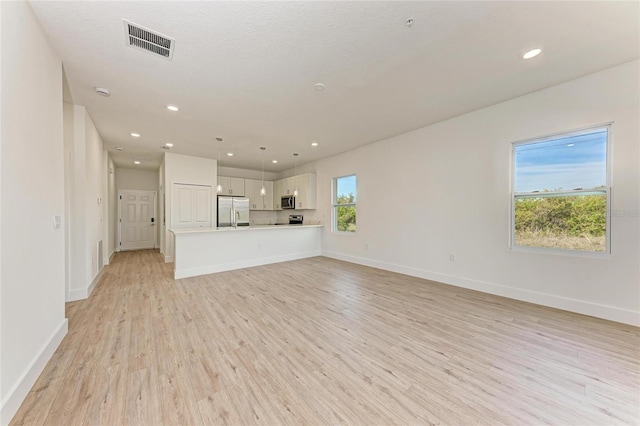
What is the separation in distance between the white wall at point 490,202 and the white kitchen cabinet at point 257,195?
12.2ft

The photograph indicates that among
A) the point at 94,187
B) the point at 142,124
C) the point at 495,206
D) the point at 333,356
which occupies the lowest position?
the point at 333,356

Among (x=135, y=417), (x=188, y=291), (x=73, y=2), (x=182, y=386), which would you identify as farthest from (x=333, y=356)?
(x=73, y=2)

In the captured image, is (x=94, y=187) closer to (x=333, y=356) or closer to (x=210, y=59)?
(x=210, y=59)

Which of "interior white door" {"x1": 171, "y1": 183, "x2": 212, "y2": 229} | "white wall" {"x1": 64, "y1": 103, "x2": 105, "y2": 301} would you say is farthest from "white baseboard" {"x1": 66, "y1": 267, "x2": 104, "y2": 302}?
"interior white door" {"x1": 171, "y1": 183, "x2": 212, "y2": 229}

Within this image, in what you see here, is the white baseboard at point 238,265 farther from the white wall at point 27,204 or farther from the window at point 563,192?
the window at point 563,192

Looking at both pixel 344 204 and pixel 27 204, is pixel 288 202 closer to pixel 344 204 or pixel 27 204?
pixel 344 204

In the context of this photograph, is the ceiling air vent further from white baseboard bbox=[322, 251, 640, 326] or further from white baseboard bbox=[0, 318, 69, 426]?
white baseboard bbox=[322, 251, 640, 326]

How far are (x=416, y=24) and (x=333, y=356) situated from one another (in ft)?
9.49

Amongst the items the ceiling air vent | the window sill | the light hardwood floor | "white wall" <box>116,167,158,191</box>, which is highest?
the ceiling air vent

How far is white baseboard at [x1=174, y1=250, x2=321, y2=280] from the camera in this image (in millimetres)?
4480

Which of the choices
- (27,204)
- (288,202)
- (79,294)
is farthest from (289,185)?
(27,204)

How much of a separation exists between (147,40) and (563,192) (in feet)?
16.2

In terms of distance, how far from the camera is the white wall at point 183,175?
19.5 ft

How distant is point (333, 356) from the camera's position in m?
2.05
